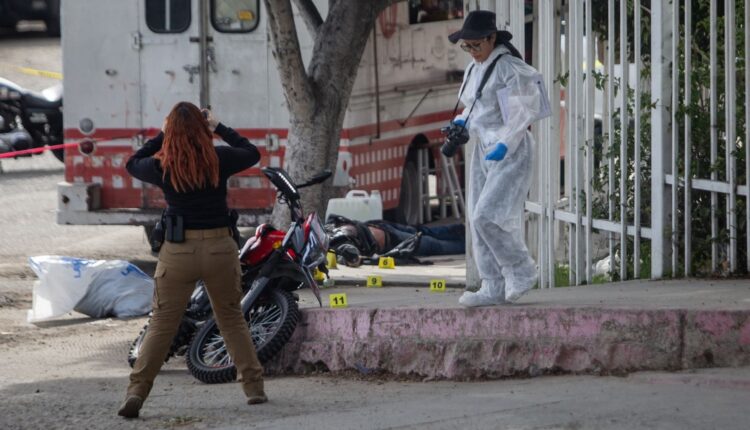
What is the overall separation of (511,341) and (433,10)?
27.8ft

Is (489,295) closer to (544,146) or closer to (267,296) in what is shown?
(267,296)

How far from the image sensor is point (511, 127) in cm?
760

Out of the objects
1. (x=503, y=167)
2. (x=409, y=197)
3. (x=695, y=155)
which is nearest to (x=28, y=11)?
(x=409, y=197)

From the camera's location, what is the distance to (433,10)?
51.3 ft

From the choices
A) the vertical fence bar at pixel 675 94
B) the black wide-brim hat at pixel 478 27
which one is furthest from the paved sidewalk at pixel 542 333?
the black wide-brim hat at pixel 478 27

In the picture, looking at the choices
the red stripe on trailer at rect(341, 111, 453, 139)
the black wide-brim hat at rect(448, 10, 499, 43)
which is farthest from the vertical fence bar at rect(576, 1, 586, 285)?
the red stripe on trailer at rect(341, 111, 453, 139)

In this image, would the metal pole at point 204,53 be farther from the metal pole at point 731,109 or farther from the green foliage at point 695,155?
the metal pole at point 731,109

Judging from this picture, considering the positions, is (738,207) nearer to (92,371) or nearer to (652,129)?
(652,129)

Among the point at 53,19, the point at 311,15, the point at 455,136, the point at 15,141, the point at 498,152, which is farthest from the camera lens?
the point at 53,19

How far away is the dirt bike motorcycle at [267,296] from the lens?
8117mm

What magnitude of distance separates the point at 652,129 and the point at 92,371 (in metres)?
3.54

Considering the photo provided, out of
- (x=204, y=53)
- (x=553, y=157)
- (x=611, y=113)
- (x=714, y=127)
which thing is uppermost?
(x=204, y=53)

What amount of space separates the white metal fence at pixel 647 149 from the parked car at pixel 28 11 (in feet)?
A: 72.6

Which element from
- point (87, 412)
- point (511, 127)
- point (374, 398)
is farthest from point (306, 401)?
point (511, 127)
